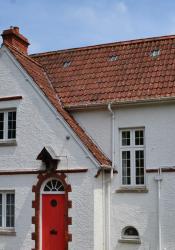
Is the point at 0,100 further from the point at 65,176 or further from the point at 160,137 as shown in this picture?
the point at 160,137

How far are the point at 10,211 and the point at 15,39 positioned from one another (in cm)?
787

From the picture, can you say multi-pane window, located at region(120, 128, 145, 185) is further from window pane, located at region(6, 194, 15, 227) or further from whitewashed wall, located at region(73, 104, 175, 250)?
window pane, located at region(6, 194, 15, 227)

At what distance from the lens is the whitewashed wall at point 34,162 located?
51.7 ft

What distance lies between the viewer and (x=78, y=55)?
810 inches

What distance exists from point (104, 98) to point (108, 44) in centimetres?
422

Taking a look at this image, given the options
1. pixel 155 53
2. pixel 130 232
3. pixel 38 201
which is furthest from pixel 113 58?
pixel 130 232

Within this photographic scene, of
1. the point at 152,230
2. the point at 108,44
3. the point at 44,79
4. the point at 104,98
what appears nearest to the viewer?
the point at 152,230

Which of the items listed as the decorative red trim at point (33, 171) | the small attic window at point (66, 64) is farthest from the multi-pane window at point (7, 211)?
the small attic window at point (66, 64)

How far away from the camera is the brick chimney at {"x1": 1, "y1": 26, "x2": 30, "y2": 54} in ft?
65.6

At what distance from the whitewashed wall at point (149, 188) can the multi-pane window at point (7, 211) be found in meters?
3.82

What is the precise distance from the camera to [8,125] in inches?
693

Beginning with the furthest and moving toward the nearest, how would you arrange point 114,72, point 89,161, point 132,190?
point 114,72
point 132,190
point 89,161

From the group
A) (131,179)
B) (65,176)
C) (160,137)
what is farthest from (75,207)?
(160,137)

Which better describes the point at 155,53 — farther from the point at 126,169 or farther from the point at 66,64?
the point at 126,169
